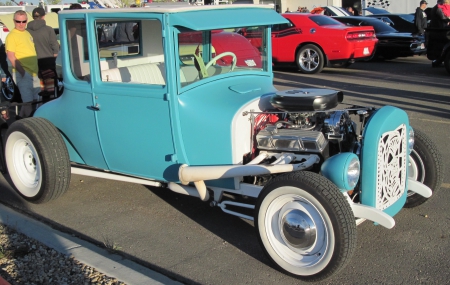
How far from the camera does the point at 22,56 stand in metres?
7.85

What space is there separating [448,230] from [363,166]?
3.73 ft

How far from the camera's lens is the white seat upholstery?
15.9ft

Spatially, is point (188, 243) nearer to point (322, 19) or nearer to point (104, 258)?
point (104, 258)

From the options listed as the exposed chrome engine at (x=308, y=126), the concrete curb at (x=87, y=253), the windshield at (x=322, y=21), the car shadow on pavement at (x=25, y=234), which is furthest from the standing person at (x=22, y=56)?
the windshield at (x=322, y=21)

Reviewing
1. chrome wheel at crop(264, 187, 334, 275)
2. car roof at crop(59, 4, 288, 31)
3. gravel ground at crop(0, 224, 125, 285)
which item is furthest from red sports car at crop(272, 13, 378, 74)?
gravel ground at crop(0, 224, 125, 285)

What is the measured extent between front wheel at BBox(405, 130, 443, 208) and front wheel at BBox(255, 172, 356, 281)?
140 centimetres

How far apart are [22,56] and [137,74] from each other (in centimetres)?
370

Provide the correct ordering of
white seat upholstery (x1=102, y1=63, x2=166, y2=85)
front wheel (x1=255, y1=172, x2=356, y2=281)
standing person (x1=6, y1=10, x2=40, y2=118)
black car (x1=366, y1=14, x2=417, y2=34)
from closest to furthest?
front wheel (x1=255, y1=172, x2=356, y2=281) → white seat upholstery (x1=102, y1=63, x2=166, y2=85) → standing person (x1=6, y1=10, x2=40, y2=118) → black car (x1=366, y1=14, x2=417, y2=34)

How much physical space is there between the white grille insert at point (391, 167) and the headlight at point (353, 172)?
0.57ft

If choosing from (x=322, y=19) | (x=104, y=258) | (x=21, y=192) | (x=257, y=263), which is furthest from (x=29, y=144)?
(x=322, y=19)

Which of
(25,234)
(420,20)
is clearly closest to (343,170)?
(25,234)

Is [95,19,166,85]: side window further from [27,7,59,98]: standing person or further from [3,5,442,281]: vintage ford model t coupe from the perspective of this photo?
[27,7,59,98]: standing person

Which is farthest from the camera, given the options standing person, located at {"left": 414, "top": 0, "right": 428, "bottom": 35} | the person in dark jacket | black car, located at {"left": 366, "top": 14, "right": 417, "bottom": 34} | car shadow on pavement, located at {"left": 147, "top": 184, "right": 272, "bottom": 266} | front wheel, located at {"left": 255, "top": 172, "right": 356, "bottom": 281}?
black car, located at {"left": 366, "top": 14, "right": 417, "bottom": 34}

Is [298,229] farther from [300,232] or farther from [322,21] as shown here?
[322,21]
